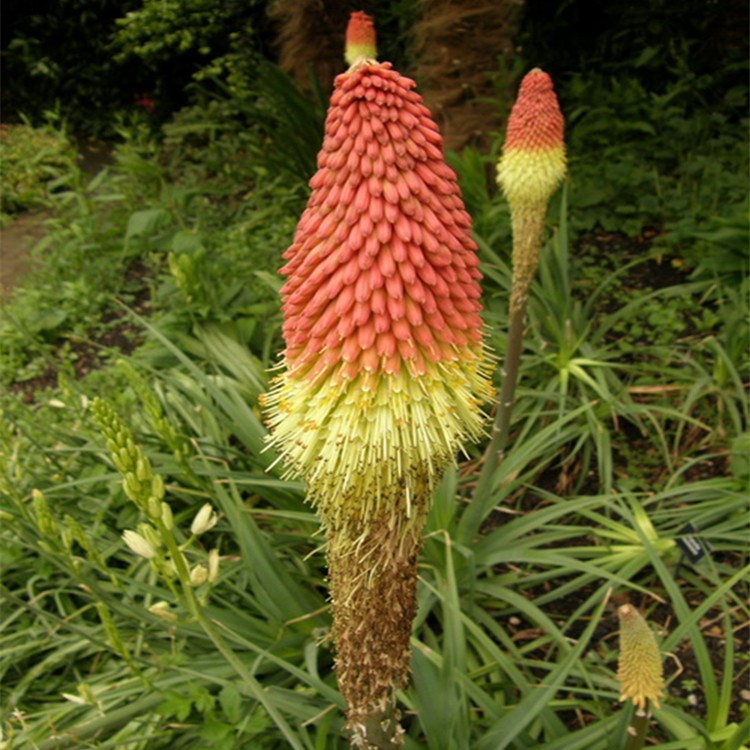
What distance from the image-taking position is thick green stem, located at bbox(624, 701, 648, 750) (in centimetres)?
158

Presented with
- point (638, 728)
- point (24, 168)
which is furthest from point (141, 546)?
point (24, 168)

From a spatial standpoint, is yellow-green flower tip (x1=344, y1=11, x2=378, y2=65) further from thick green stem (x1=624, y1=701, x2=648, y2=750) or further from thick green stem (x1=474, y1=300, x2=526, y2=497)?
thick green stem (x1=624, y1=701, x2=648, y2=750)

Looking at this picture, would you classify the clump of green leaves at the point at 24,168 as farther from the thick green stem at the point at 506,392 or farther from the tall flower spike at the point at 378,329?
the tall flower spike at the point at 378,329

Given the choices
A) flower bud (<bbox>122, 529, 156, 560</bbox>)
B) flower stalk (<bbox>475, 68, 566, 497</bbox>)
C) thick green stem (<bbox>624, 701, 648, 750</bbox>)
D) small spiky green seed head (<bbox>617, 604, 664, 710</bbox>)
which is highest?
flower stalk (<bbox>475, 68, 566, 497</bbox>)

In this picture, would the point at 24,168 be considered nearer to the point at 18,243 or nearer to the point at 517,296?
the point at 18,243

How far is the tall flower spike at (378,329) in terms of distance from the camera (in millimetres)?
1194

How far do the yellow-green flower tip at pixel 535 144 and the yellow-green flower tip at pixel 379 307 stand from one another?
119 cm

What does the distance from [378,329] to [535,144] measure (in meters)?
1.43

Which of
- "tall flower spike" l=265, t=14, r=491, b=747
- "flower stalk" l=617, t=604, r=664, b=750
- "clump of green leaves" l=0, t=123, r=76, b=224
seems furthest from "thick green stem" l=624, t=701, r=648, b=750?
"clump of green leaves" l=0, t=123, r=76, b=224

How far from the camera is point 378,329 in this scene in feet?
3.95

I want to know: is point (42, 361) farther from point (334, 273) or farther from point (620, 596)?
point (334, 273)

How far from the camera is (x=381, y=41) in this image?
5.16 metres

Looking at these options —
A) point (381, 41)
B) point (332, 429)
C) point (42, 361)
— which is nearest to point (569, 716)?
point (332, 429)

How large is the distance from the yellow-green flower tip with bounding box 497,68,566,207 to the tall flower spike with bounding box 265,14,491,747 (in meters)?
1.17
